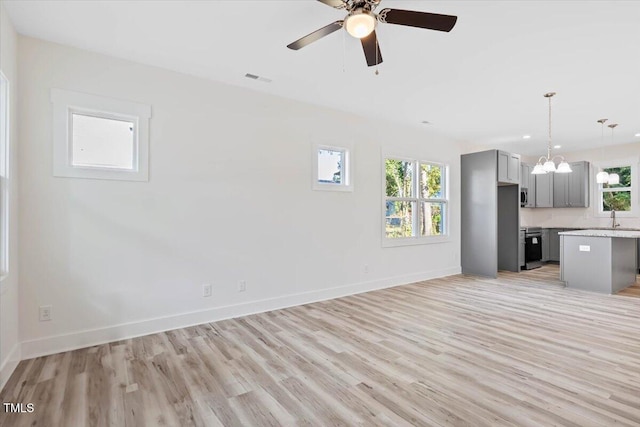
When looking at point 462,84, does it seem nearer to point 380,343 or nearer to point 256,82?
point 256,82

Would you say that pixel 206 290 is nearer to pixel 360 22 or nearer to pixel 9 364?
pixel 9 364

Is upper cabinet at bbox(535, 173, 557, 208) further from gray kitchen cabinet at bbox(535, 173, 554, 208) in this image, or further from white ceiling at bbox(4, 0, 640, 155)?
white ceiling at bbox(4, 0, 640, 155)

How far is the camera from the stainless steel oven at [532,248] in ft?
22.7

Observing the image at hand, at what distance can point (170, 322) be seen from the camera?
11.4ft

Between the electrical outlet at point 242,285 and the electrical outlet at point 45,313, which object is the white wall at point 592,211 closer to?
the electrical outlet at point 242,285

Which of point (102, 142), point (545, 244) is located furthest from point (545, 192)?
point (102, 142)

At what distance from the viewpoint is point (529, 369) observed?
2.54 meters

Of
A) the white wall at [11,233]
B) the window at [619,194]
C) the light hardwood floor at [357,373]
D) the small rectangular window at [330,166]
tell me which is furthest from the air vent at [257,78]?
the window at [619,194]

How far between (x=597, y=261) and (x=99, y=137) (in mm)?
6719

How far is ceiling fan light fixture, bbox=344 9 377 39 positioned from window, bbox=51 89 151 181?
2.41m

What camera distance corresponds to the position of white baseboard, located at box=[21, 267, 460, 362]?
113 inches

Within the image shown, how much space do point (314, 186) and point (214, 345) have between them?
242cm

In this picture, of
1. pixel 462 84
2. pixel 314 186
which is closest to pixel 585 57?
pixel 462 84

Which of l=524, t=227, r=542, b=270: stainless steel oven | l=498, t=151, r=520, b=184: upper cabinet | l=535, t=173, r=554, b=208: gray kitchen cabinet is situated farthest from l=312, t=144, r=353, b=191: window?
l=535, t=173, r=554, b=208: gray kitchen cabinet
